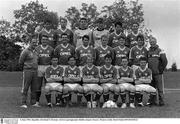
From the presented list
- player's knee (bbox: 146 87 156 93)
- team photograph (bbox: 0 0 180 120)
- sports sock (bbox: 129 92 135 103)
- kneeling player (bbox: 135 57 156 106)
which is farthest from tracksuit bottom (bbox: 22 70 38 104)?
player's knee (bbox: 146 87 156 93)

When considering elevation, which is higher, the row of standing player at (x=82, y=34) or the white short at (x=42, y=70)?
the row of standing player at (x=82, y=34)

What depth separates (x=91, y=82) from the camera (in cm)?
866

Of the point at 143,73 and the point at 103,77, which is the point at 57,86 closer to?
the point at 103,77

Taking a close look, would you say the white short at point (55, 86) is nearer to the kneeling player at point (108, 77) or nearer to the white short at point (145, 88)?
the kneeling player at point (108, 77)

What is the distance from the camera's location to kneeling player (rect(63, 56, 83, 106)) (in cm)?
848

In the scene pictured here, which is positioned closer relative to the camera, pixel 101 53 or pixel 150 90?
pixel 150 90

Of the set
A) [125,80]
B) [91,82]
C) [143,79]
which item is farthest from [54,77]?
[143,79]

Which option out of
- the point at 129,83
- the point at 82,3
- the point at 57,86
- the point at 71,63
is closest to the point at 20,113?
the point at 57,86

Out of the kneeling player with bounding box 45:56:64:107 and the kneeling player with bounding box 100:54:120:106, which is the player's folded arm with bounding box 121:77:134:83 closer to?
the kneeling player with bounding box 100:54:120:106

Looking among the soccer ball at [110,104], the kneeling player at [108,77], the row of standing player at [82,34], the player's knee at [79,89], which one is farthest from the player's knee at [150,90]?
the player's knee at [79,89]

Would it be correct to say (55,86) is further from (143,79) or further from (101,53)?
(143,79)

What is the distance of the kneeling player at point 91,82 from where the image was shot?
8477mm

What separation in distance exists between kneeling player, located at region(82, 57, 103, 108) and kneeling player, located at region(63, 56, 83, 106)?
152mm

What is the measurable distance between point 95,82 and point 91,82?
100 mm
